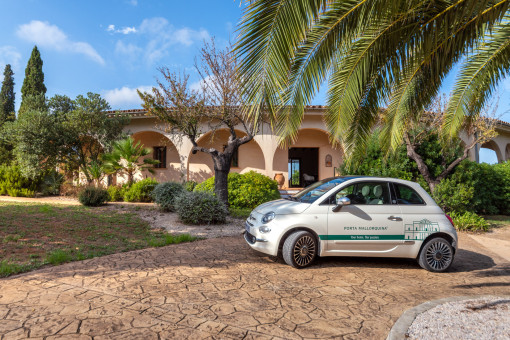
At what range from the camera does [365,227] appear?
17.6ft

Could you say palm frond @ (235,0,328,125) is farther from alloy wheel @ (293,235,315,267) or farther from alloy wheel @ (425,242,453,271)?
alloy wheel @ (425,242,453,271)

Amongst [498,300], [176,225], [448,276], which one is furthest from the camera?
[176,225]

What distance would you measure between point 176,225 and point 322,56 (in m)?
6.55

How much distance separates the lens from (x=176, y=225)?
9141 millimetres

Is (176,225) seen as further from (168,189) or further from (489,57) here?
(489,57)

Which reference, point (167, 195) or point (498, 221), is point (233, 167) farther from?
point (498, 221)

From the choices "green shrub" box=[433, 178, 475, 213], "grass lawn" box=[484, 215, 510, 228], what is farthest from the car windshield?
"grass lawn" box=[484, 215, 510, 228]

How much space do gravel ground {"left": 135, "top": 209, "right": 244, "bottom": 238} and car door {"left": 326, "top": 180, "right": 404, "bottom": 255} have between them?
271 centimetres

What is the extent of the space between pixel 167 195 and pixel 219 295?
7867mm

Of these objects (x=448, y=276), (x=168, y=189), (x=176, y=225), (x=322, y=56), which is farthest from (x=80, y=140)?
(x=448, y=276)

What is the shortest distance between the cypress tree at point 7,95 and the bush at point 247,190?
2272cm

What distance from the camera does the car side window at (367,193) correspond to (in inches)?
221

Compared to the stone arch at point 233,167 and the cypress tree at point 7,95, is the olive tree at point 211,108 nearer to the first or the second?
the stone arch at point 233,167

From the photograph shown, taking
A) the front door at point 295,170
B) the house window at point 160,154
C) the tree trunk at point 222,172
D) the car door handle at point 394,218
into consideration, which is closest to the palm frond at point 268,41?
the car door handle at point 394,218
